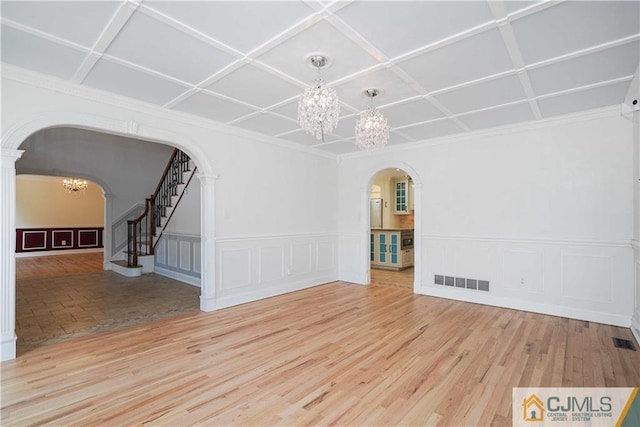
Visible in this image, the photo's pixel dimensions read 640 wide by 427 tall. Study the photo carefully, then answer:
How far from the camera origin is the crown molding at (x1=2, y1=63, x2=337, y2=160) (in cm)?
292

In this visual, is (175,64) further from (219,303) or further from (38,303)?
(38,303)

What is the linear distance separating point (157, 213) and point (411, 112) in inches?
263

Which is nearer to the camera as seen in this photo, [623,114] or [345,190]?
[623,114]

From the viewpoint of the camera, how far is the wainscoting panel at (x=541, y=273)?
387 cm

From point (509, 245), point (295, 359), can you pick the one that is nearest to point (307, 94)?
point (295, 359)

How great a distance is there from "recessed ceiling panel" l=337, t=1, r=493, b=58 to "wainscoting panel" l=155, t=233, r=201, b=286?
16.8 feet

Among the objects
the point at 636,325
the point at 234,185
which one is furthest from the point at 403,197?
the point at 636,325

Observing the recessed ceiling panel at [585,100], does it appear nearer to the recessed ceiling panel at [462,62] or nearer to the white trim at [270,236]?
the recessed ceiling panel at [462,62]

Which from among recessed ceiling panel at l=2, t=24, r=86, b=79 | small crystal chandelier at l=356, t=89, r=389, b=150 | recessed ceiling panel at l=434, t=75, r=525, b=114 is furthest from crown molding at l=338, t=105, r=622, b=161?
recessed ceiling panel at l=2, t=24, r=86, b=79

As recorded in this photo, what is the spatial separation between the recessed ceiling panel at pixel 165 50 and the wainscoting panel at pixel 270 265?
2467 millimetres

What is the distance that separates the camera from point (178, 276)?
669cm

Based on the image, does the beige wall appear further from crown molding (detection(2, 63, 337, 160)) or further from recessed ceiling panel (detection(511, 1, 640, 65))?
recessed ceiling panel (detection(511, 1, 640, 65))

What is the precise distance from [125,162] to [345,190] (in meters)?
6.32

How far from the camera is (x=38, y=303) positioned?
477cm
